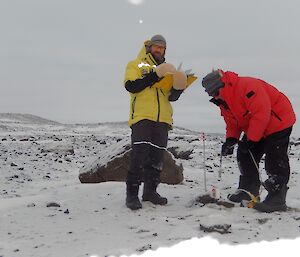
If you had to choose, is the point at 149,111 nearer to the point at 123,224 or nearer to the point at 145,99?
the point at 145,99

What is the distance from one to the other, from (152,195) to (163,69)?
200cm

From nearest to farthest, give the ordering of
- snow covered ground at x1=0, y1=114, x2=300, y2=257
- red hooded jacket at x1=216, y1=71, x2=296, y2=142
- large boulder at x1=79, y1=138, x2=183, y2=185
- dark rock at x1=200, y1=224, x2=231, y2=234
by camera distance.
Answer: snow covered ground at x1=0, y1=114, x2=300, y2=257, dark rock at x1=200, y1=224, x2=231, y2=234, red hooded jacket at x1=216, y1=71, x2=296, y2=142, large boulder at x1=79, y1=138, x2=183, y2=185

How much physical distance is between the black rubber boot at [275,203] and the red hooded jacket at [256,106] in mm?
836

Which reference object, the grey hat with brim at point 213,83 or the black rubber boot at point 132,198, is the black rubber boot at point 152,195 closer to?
the black rubber boot at point 132,198

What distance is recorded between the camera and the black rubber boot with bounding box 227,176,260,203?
700cm

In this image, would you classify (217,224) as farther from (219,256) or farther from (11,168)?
(11,168)

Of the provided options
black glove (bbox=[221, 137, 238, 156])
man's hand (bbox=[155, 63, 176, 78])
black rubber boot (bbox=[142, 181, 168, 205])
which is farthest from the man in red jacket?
black rubber boot (bbox=[142, 181, 168, 205])

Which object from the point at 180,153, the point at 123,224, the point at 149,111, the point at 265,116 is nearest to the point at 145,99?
the point at 149,111

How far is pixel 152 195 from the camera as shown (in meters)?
7.02

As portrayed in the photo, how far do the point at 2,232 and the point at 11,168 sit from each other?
591 centimetres

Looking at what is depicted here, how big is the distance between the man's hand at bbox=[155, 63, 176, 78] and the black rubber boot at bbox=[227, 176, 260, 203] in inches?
83.4

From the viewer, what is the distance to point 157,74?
666 cm

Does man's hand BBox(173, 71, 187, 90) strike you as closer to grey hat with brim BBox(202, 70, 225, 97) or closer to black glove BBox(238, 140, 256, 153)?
grey hat with brim BBox(202, 70, 225, 97)

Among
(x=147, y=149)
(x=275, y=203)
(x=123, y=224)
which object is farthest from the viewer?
(x=147, y=149)
